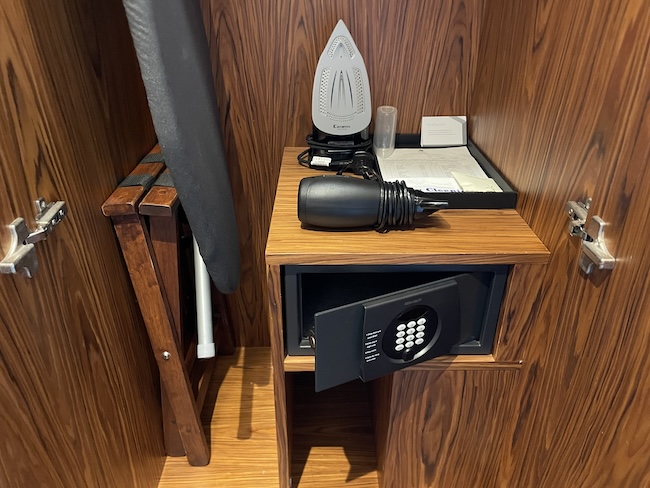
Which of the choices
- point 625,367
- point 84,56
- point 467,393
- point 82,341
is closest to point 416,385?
point 467,393

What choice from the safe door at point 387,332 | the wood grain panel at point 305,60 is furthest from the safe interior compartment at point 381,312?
the wood grain panel at point 305,60

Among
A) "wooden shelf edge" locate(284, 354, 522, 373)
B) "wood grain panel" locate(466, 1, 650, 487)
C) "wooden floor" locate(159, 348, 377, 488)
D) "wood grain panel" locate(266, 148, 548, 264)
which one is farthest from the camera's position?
"wooden floor" locate(159, 348, 377, 488)

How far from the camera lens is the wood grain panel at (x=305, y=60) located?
1103 millimetres

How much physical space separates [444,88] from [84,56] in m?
0.77

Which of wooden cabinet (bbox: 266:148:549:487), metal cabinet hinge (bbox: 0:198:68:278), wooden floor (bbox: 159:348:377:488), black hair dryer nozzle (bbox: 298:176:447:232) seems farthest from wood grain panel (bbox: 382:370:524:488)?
metal cabinet hinge (bbox: 0:198:68:278)

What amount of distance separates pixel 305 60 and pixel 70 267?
69 cm

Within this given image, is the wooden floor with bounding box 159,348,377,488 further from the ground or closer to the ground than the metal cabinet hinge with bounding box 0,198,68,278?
closer to the ground

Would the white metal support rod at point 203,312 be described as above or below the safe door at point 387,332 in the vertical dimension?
below

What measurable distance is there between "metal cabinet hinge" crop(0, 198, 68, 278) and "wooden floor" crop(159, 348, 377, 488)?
2.50ft

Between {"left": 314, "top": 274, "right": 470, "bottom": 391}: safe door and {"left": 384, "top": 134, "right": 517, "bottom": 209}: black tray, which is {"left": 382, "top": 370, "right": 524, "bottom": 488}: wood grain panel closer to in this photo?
{"left": 314, "top": 274, "right": 470, "bottom": 391}: safe door

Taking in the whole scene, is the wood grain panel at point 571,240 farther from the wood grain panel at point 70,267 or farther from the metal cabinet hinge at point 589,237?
the wood grain panel at point 70,267

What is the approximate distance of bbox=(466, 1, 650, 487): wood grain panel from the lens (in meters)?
0.58

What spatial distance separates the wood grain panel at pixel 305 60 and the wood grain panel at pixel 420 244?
42cm

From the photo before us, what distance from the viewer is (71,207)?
814mm
